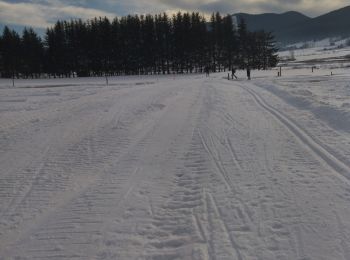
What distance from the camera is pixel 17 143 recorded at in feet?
33.9

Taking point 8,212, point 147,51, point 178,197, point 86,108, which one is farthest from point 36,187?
point 147,51

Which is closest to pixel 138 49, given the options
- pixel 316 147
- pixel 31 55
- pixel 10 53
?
pixel 31 55

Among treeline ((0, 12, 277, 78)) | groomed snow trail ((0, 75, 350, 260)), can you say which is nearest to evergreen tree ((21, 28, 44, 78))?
treeline ((0, 12, 277, 78))

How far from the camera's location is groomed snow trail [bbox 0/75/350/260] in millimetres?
4309

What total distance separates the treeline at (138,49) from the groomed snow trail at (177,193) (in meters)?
66.8

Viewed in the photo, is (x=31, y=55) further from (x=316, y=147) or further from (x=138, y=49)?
(x=316, y=147)

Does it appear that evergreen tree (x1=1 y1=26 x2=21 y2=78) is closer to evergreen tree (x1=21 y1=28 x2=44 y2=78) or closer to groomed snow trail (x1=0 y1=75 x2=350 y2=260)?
evergreen tree (x1=21 y1=28 x2=44 y2=78)

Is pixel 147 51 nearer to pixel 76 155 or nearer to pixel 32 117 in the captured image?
pixel 32 117

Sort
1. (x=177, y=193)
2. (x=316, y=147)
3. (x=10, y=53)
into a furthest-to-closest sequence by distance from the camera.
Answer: (x=10, y=53)
(x=316, y=147)
(x=177, y=193)

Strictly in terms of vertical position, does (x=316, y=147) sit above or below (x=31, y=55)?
below

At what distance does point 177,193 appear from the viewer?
5945mm

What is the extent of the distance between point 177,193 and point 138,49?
7515cm

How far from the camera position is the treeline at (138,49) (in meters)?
76.6

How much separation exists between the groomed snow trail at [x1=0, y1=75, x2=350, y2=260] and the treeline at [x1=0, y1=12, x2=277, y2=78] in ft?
219
